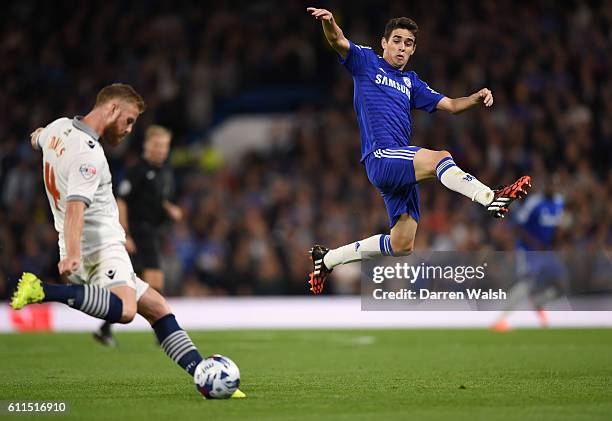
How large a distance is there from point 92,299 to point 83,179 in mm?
733

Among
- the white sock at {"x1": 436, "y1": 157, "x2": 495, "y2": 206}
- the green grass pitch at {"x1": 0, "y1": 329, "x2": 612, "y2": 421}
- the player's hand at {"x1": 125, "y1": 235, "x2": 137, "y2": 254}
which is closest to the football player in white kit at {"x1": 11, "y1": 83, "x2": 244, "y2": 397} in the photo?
the green grass pitch at {"x1": 0, "y1": 329, "x2": 612, "y2": 421}

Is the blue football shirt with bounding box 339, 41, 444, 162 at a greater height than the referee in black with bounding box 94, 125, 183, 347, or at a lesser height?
greater

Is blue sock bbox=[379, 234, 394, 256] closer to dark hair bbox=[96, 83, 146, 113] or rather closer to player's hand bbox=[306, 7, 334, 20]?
player's hand bbox=[306, 7, 334, 20]

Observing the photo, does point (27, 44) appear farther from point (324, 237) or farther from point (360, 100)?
point (360, 100)

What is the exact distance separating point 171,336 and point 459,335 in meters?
7.50

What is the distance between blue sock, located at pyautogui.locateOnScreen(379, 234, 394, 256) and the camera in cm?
891

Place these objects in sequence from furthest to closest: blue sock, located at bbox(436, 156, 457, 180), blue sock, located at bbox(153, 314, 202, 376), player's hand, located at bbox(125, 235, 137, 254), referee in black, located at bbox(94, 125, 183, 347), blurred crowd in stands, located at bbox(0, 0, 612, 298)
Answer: blurred crowd in stands, located at bbox(0, 0, 612, 298), referee in black, located at bbox(94, 125, 183, 347), player's hand, located at bbox(125, 235, 137, 254), blue sock, located at bbox(436, 156, 457, 180), blue sock, located at bbox(153, 314, 202, 376)

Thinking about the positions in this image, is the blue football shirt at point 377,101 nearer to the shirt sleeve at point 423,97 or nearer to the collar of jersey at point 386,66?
the collar of jersey at point 386,66

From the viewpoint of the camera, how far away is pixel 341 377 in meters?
8.16

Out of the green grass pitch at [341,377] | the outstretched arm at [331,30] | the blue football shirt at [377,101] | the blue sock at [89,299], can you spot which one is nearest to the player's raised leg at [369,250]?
the blue football shirt at [377,101]

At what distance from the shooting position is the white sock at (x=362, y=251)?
8953mm

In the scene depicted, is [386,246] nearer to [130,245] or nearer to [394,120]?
[394,120]

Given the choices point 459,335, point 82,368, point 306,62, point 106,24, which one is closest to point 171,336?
point 82,368

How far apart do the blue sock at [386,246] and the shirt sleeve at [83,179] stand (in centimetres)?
344
